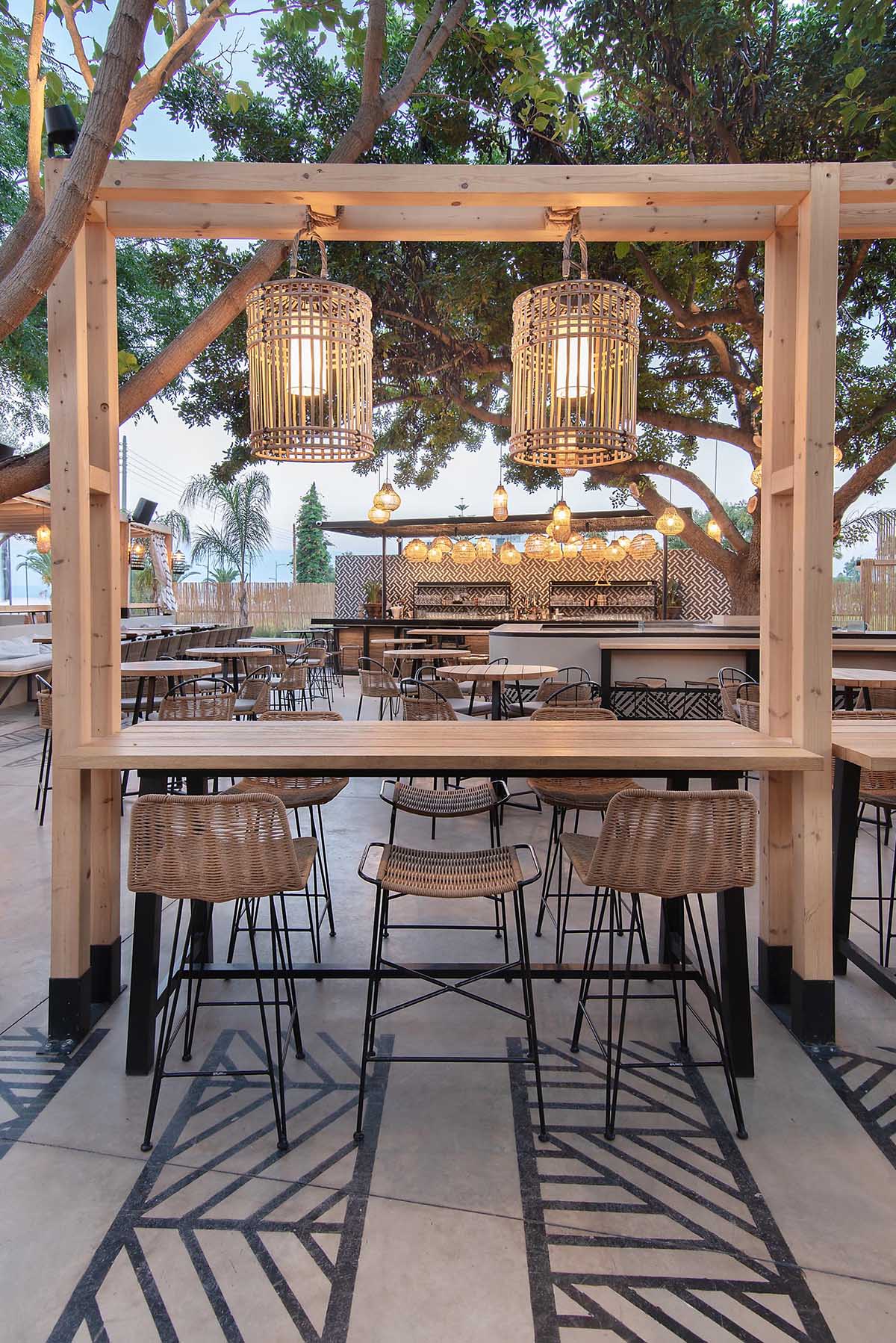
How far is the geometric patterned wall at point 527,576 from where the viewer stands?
561 inches

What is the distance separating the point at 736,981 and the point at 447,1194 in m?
0.97

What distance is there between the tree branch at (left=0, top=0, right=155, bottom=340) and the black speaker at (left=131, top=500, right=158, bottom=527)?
38.7ft

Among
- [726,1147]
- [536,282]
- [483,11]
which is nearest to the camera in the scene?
[726,1147]

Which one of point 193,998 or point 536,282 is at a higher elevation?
point 536,282

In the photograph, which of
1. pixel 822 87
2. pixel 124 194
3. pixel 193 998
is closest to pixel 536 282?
pixel 822 87

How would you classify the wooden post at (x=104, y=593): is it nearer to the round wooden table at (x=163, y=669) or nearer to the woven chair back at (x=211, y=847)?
the woven chair back at (x=211, y=847)

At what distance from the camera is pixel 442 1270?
4.83 ft

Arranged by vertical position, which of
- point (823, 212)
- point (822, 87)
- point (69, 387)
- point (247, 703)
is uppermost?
point (822, 87)

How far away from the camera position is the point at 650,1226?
1591 mm

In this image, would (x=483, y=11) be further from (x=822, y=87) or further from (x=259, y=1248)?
(x=259, y=1248)

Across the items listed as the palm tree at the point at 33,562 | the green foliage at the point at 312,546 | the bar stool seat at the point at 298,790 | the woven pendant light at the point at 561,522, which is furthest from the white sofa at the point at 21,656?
the green foliage at the point at 312,546

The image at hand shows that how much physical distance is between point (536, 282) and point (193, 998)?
569 cm

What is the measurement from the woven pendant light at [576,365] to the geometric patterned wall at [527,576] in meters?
11.9

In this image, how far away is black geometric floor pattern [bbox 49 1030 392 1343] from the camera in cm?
137
